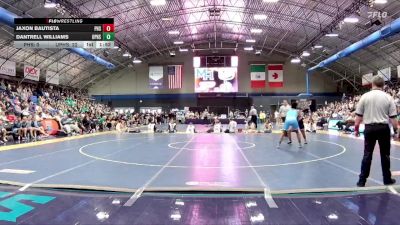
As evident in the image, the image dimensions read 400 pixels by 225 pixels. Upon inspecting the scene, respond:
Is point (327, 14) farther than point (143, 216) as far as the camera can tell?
Yes

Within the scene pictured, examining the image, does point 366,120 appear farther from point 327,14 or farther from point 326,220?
point 327,14

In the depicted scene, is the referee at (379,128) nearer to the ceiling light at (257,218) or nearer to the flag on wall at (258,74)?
the ceiling light at (257,218)

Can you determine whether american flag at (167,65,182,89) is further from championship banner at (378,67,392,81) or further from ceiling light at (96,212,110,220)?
ceiling light at (96,212,110,220)

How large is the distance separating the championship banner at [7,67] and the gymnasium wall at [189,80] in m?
18.2

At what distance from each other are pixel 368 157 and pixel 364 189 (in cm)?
50

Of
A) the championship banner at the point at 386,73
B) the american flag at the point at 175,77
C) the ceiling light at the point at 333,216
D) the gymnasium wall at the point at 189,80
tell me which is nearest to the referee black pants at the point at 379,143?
the ceiling light at the point at 333,216

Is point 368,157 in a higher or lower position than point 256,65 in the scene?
lower

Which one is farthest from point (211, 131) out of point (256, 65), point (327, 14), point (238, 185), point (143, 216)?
point (256, 65)

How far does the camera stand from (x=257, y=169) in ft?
21.8

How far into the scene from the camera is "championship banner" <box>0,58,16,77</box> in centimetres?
2590

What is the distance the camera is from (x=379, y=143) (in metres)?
5.04

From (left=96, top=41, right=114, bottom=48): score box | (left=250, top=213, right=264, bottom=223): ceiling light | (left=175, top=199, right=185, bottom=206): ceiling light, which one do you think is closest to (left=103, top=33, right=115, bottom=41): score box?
(left=96, top=41, right=114, bottom=48): score box

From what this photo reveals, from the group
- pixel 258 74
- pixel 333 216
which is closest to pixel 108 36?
Answer: pixel 333 216

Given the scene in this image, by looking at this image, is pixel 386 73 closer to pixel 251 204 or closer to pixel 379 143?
pixel 379 143
